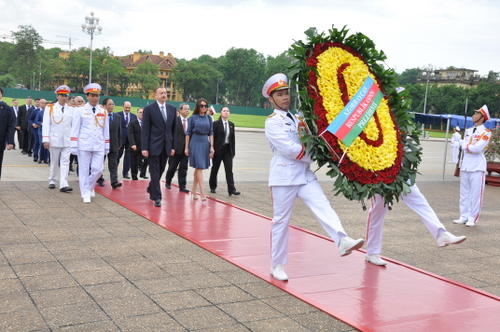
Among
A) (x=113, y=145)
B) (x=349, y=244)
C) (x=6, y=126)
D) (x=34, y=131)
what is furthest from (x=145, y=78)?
(x=349, y=244)

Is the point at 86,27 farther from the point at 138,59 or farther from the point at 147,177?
the point at 138,59

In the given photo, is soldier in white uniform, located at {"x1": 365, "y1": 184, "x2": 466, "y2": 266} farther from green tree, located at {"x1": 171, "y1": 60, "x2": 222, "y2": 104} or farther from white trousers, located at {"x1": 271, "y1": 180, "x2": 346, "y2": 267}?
green tree, located at {"x1": 171, "y1": 60, "x2": 222, "y2": 104}

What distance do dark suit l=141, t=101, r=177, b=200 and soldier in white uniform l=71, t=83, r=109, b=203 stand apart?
A: 102cm

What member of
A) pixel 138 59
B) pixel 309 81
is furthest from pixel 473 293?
pixel 138 59

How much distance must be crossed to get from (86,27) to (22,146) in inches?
1267

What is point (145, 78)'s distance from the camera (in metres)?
104

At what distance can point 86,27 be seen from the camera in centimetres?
4788

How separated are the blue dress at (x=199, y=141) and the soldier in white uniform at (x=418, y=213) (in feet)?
15.7

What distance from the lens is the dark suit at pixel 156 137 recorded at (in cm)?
962

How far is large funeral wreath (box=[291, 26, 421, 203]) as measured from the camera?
5207mm

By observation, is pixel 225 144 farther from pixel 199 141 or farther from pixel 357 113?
pixel 357 113

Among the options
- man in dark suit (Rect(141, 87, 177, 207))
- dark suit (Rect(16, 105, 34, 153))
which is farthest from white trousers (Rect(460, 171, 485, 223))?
dark suit (Rect(16, 105, 34, 153))

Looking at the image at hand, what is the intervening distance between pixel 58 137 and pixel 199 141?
282 cm

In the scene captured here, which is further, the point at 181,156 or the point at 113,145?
the point at 113,145
